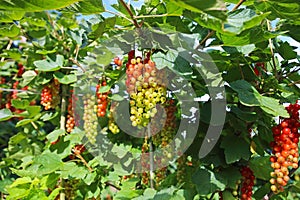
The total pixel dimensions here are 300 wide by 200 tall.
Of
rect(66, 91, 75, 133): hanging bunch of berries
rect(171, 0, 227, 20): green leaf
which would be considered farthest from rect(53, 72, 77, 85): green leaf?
rect(171, 0, 227, 20): green leaf

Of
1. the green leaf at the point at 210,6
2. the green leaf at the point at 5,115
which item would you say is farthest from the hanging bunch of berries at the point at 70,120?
the green leaf at the point at 210,6

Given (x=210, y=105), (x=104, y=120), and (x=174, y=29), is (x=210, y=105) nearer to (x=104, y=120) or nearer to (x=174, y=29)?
(x=174, y=29)

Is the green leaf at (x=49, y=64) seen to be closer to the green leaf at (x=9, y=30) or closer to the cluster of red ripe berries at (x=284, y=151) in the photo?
the green leaf at (x=9, y=30)

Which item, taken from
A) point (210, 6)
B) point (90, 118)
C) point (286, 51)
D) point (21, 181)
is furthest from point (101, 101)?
point (210, 6)

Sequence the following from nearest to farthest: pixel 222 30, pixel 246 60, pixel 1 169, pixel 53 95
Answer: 1. pixel 222 30
2. pixel 246 60
3. pixel 53 95
4. pixel 1 169

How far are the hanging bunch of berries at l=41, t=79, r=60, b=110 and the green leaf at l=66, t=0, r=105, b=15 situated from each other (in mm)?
761

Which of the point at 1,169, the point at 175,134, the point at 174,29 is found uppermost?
the point at 174,29

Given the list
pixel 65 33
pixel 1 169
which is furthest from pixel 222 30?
pixel 1 169

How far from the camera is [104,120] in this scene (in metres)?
1.49

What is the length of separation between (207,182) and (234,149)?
0.11m

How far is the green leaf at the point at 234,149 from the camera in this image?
3.26ft

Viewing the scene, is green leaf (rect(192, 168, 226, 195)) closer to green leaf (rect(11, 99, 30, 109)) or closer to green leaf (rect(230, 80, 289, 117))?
green leaf (rect(230, 80, 289, 117))

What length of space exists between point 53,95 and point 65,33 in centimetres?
34

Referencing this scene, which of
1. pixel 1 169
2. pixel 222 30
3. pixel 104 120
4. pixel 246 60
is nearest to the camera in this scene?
pixel 222 30
